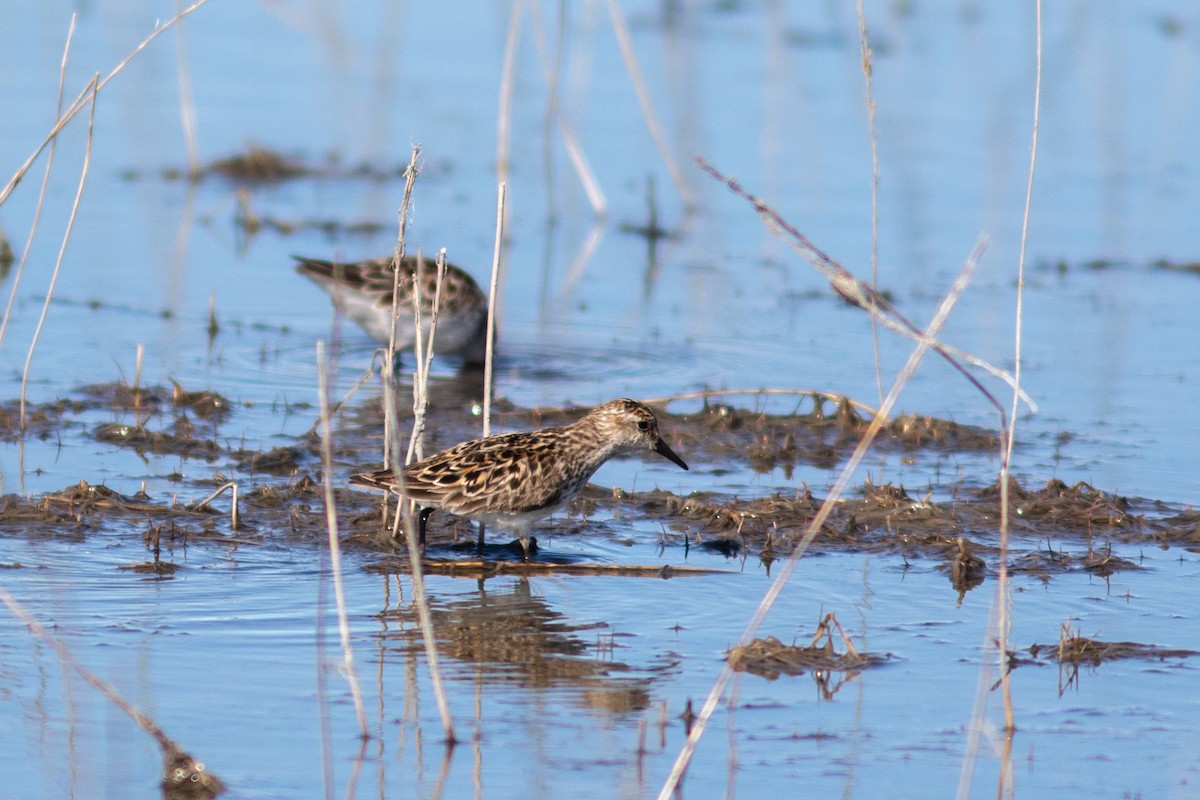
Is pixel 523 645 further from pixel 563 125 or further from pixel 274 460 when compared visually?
pixel 563 125

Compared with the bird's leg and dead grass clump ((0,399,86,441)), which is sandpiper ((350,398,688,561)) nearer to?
the bird's leg

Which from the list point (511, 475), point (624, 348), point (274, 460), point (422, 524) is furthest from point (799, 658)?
point (624, 348)

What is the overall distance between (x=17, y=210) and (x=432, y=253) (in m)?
3.64

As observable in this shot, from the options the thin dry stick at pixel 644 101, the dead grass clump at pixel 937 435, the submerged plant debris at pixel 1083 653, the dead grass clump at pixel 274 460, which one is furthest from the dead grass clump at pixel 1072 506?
the thin dry stick at pixel 644 101

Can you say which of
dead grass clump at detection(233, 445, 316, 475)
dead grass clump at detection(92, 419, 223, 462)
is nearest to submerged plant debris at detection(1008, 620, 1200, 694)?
dead grass clump at detection(233, 445, 316, 475)

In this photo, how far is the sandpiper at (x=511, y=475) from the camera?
7.50 metres

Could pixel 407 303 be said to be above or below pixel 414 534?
above

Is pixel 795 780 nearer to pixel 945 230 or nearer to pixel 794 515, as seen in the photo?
pixel 794 515

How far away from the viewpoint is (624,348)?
12.0 meters

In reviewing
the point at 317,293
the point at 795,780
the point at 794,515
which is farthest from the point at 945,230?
the point at 795,780

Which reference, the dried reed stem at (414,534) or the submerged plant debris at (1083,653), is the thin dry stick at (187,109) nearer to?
the dried reed stem at (414,534)

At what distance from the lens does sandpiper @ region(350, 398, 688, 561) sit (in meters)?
7.50

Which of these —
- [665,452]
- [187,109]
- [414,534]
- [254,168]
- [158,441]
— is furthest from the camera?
[254,168]

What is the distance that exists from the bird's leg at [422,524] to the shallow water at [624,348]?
1.39 ft
